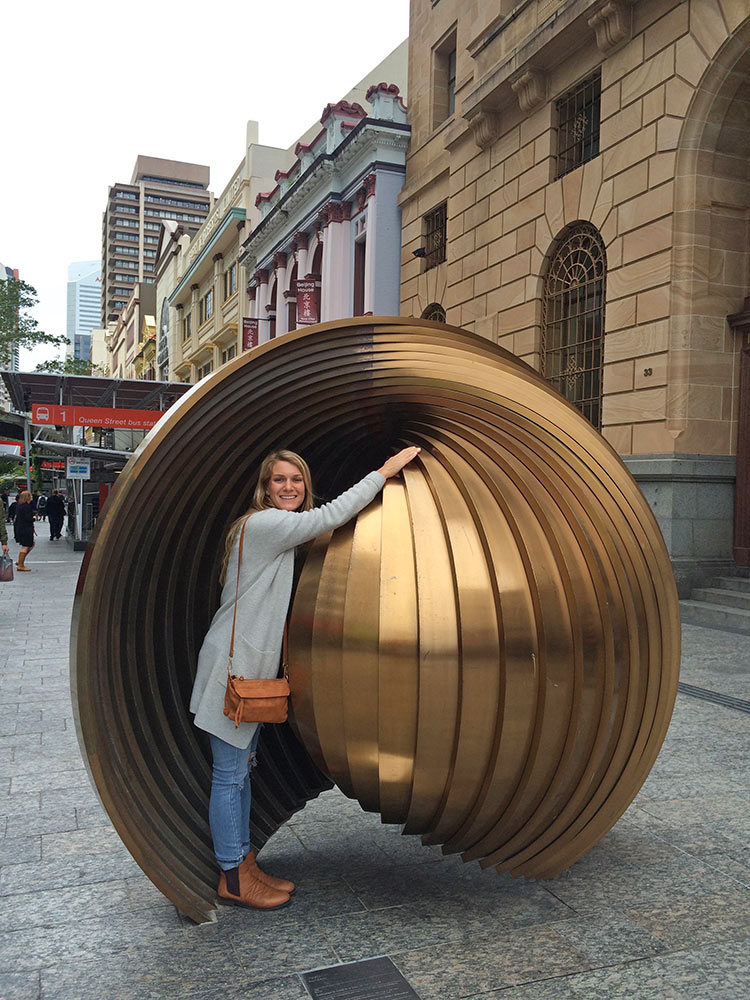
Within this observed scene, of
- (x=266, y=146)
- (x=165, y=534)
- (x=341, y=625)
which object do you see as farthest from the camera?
(x=266, y=146)

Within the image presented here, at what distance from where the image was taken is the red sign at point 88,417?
23.9m

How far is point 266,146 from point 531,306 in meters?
29.7

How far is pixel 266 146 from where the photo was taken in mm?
41812

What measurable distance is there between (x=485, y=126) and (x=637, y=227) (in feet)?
19.8

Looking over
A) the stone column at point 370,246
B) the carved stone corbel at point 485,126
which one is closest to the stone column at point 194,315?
the stone column at point 370,246

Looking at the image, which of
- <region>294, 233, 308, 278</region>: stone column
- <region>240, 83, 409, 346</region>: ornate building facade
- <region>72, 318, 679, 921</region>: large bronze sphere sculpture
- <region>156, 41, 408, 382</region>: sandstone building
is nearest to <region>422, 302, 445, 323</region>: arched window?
<region>240, 83, 409, 346</region>: ornate building facade

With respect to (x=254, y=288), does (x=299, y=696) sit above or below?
below

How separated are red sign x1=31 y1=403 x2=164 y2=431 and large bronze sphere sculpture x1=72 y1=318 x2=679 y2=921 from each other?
812 inches

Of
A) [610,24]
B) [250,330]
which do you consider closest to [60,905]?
[610,24]

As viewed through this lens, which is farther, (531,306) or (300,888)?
(531,306)

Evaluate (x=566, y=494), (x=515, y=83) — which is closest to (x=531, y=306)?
(x=515, y=83)

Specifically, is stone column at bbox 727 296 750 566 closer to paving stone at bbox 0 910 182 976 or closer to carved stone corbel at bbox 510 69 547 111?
carved stone corbel at bbox 510 69 547 111

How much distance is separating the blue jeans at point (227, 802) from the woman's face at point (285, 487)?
36.7 inches

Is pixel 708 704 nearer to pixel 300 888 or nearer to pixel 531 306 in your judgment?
pixel 300 888
